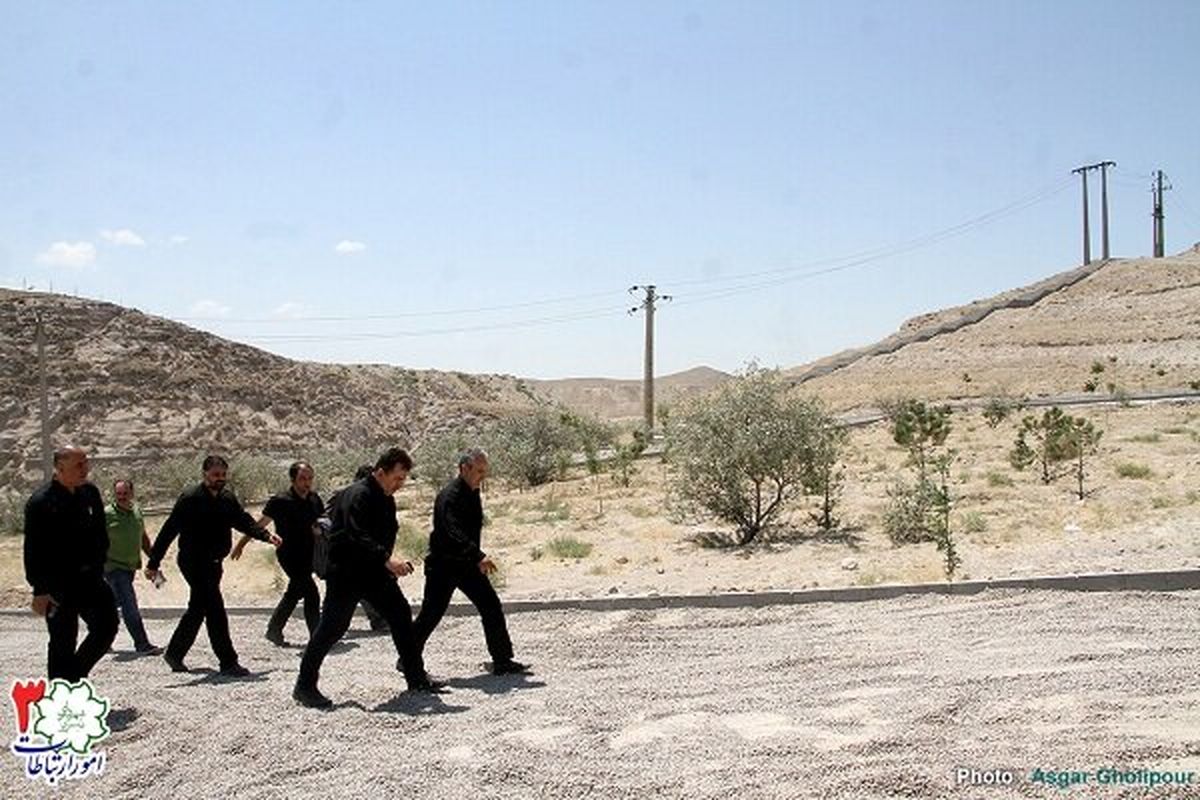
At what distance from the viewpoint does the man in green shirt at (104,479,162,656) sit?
9766mm

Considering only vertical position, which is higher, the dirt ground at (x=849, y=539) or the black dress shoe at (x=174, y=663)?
the dirt ground at (x=849, y=539)

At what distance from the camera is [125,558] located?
9828mm

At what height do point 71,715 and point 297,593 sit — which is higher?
point 297,593

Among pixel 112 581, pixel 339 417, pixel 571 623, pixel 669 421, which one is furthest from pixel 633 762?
pixel 339 417

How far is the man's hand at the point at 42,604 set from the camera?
22.3 feet

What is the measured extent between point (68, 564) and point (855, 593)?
20.9ft

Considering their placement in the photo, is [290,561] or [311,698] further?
[290,561]

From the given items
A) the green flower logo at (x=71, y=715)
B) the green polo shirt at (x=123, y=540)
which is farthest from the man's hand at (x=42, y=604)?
the green polo shirt at (x=123, y=540)

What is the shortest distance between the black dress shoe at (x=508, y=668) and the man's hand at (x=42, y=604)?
3.01 meters

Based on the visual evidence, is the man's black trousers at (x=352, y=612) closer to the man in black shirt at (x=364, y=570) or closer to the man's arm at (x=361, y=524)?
the man in black shirt at (x=364, y=570)

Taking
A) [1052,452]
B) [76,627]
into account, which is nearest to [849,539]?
[1052,452]

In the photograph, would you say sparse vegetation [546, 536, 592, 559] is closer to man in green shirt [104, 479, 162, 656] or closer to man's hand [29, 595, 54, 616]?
man in green shirt [104, 479, 162, 656]

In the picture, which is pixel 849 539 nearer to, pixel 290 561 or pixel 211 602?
pixel 290 561

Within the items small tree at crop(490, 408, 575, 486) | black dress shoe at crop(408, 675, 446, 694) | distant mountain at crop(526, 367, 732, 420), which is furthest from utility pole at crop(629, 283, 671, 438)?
distant mountain at crop(526, 367, 732, 420)
